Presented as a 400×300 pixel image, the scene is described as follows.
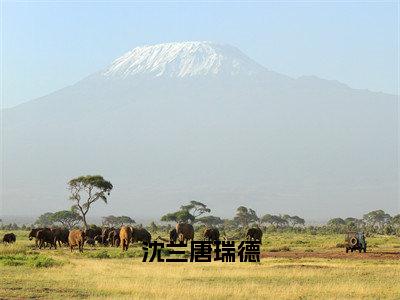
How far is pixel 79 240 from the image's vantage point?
49.8 meters

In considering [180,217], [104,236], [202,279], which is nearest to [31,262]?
[202,279]

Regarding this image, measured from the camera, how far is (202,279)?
3016cm

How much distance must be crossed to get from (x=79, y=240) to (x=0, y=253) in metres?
Answer: 6.69

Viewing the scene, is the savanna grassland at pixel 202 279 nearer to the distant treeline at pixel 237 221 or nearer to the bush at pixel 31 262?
the bush at pixel 31 262

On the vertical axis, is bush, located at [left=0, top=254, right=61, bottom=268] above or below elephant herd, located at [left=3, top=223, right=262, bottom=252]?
below

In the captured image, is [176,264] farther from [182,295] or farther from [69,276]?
[182,295]

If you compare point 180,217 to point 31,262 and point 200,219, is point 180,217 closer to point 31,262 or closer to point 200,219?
point 200,219

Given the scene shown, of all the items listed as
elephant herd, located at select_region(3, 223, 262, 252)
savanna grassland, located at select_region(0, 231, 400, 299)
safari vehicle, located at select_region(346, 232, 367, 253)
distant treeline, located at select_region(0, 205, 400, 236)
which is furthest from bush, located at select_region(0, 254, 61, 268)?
distant treeline, located at select_region(0, 205, 400, 236)

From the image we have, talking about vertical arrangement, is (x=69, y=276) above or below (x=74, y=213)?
below

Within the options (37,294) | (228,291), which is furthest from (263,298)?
(37,294)

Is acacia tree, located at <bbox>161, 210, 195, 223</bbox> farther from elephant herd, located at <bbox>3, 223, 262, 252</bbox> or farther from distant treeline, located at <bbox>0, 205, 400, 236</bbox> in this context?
elephant herd, located at <bbox>3, 223, 262, 252</bbox>

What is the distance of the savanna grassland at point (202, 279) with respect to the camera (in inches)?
1000

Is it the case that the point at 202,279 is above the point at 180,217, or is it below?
below

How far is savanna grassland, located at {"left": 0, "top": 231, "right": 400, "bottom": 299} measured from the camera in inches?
1000
